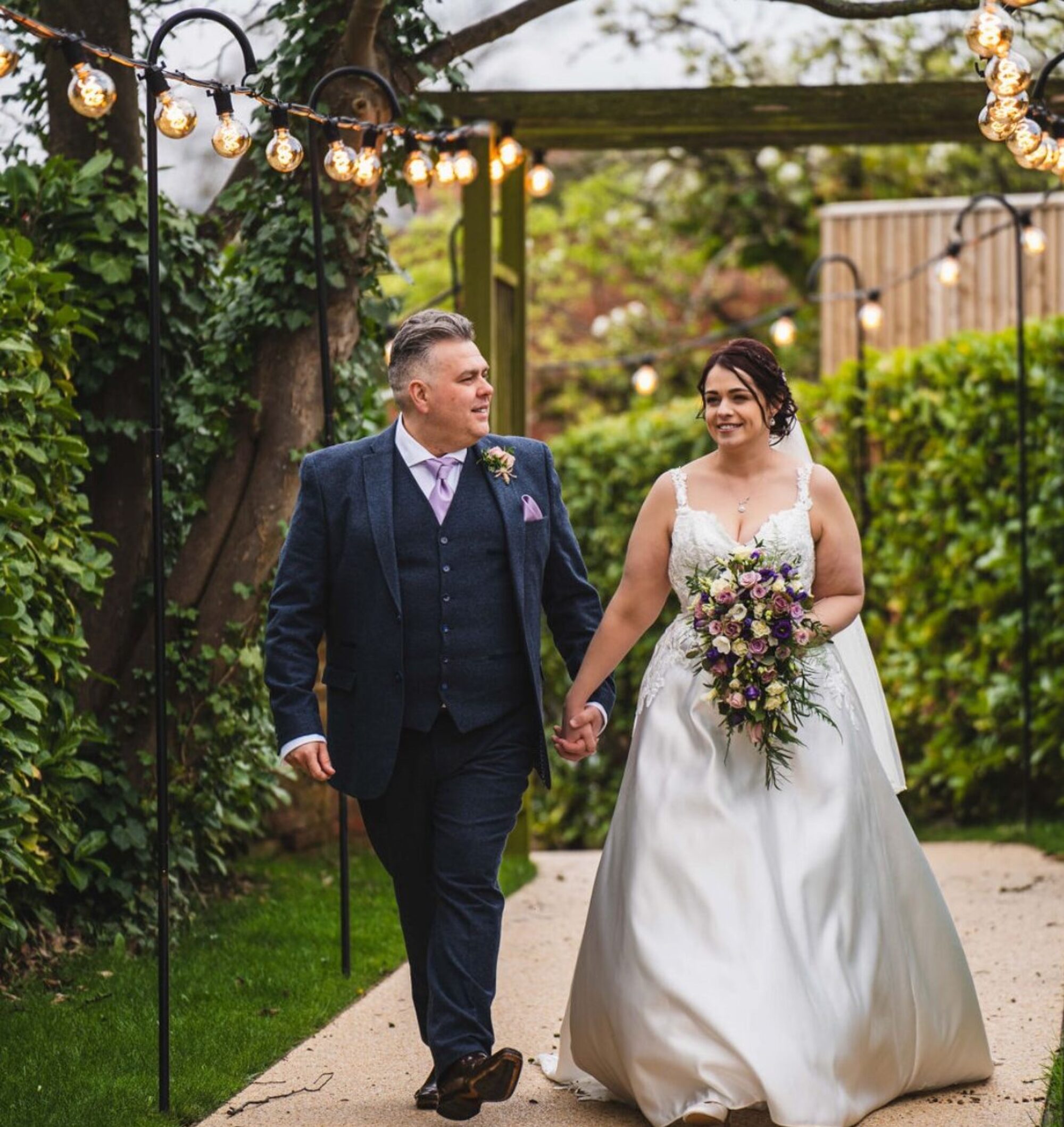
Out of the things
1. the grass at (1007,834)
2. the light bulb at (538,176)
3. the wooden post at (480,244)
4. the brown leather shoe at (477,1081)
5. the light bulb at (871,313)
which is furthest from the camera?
the light bulb at (871,313)

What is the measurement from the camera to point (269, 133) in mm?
6613

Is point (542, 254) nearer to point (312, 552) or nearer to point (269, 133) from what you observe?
point (269, 133)

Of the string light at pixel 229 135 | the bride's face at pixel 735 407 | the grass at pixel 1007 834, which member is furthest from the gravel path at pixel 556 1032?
the string light at pixel 229 135

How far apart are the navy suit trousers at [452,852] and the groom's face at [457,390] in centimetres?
75

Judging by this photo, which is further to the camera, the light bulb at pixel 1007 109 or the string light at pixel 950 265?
the string light at pixel 950 265

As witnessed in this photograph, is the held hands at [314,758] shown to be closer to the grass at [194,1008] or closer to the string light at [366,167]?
the grass at [194,1008]

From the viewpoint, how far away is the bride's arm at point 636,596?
4473mm

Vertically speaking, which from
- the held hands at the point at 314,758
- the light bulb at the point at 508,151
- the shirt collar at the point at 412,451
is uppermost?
the light bulb at the point at 508,151

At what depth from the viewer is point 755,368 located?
4.48 m

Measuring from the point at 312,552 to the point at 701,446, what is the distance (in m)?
7.00

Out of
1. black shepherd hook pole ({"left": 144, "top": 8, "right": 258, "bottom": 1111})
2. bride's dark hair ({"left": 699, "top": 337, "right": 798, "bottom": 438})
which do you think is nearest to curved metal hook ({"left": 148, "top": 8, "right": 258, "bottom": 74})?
black shepherd hook pole ({"left": 144, "top": 8, "right": 258, "bottom": 1111})

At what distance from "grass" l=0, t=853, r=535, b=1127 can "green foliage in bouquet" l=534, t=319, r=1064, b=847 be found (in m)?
3.97

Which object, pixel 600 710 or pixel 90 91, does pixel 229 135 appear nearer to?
pixel 90 91

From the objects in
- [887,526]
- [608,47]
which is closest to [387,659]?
[887,526]
